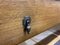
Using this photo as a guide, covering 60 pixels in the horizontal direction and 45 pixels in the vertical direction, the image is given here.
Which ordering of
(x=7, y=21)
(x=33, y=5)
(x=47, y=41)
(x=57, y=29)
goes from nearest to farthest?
1. (x=7, y=21)
2. (x=33, y=5)
3. (x=47, y=41)
4. (x=57, y=29)

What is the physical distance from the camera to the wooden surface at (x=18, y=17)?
408mm

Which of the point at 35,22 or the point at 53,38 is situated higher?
the point at 35,22

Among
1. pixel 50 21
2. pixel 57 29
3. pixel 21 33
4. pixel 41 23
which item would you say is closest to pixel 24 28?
pixel 21 33

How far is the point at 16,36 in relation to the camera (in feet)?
1.54

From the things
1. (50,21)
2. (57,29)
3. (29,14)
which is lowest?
(57,29)

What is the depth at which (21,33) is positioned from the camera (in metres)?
0.49

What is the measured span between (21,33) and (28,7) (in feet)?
0.39

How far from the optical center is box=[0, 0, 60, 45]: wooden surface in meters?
0.41

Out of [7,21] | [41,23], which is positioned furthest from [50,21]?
[7,21]

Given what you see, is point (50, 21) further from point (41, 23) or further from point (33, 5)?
point (33, 5)

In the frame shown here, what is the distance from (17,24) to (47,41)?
0.27 metres

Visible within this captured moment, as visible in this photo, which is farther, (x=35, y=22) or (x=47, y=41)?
(x=47, y=41)

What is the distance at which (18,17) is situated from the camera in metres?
0.46

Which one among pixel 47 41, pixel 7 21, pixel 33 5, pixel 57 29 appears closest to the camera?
pixel 7 21
